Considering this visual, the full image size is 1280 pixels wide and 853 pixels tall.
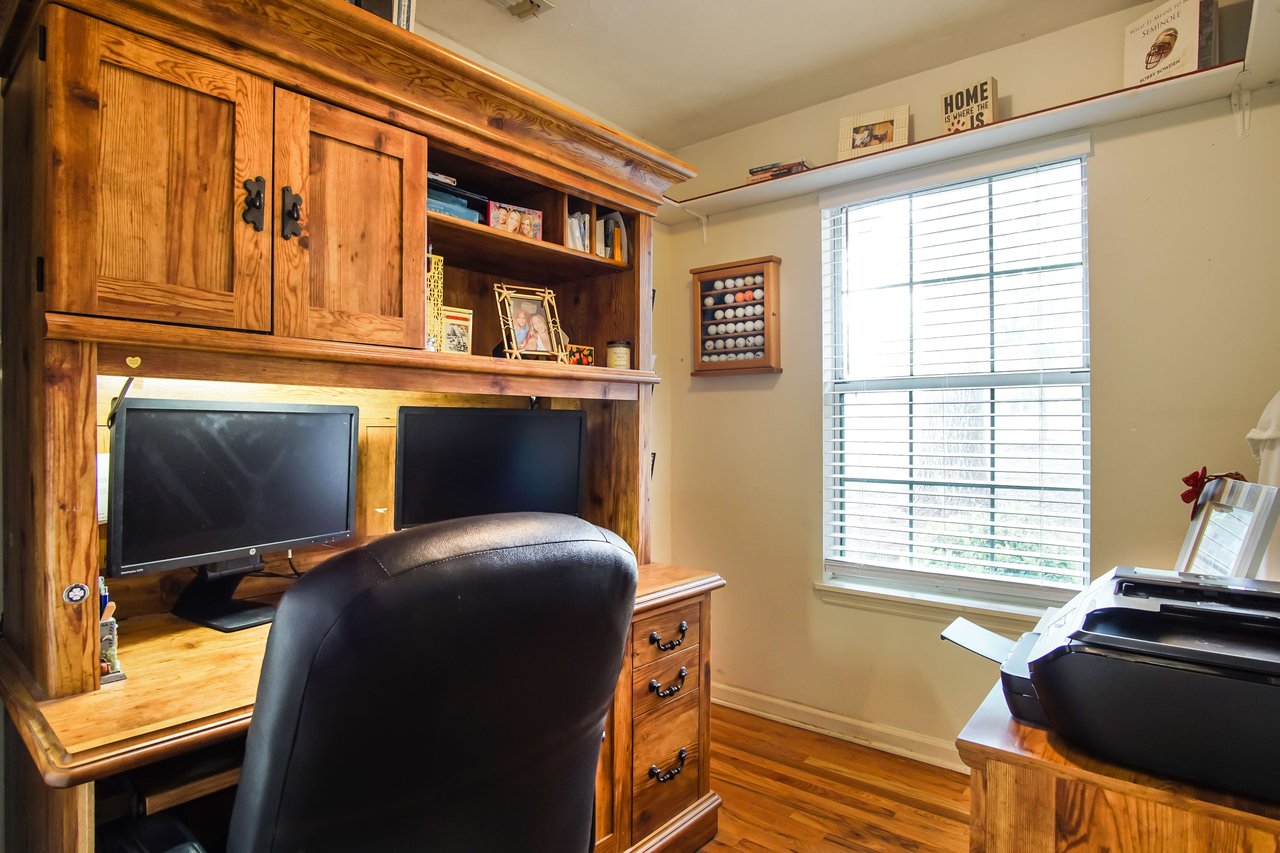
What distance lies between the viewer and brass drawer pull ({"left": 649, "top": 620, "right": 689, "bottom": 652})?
1938 mm

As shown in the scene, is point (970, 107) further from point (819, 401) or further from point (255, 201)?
point (255, 201)

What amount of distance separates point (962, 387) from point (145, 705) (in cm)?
262

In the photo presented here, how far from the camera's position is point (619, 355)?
2.24 meters

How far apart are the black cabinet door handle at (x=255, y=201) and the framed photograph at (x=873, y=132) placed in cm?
213

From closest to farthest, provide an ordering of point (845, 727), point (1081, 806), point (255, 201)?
1. point (1081, 806)
2. point (255, 201)
3. point (845, 727)

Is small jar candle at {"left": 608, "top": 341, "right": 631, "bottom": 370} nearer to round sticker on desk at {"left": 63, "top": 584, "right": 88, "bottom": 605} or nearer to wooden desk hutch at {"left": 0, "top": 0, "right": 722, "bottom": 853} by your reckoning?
wooden desk hutch at {"left": 0, "top": 0, "right": 722, "bottom": 853}

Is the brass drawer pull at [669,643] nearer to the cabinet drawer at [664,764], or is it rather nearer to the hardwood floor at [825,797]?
the cabinet drawer at [664,764]

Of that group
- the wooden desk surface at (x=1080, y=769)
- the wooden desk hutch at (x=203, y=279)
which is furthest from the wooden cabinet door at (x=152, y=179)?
the wooden desk surface at (x=1080, y=769)

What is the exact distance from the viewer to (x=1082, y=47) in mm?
2254

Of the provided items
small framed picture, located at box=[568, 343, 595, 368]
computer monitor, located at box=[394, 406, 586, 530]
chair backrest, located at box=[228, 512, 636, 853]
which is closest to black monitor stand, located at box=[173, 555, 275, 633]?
computer monitor, located at box=[394, 406, 586, 530]

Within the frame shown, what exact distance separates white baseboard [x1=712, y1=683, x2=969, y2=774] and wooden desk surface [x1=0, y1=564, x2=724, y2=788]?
88.2 inches

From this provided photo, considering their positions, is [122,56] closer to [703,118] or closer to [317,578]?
[317,578]

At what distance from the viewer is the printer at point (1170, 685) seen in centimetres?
80

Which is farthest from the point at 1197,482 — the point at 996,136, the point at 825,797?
the point at 825,797
